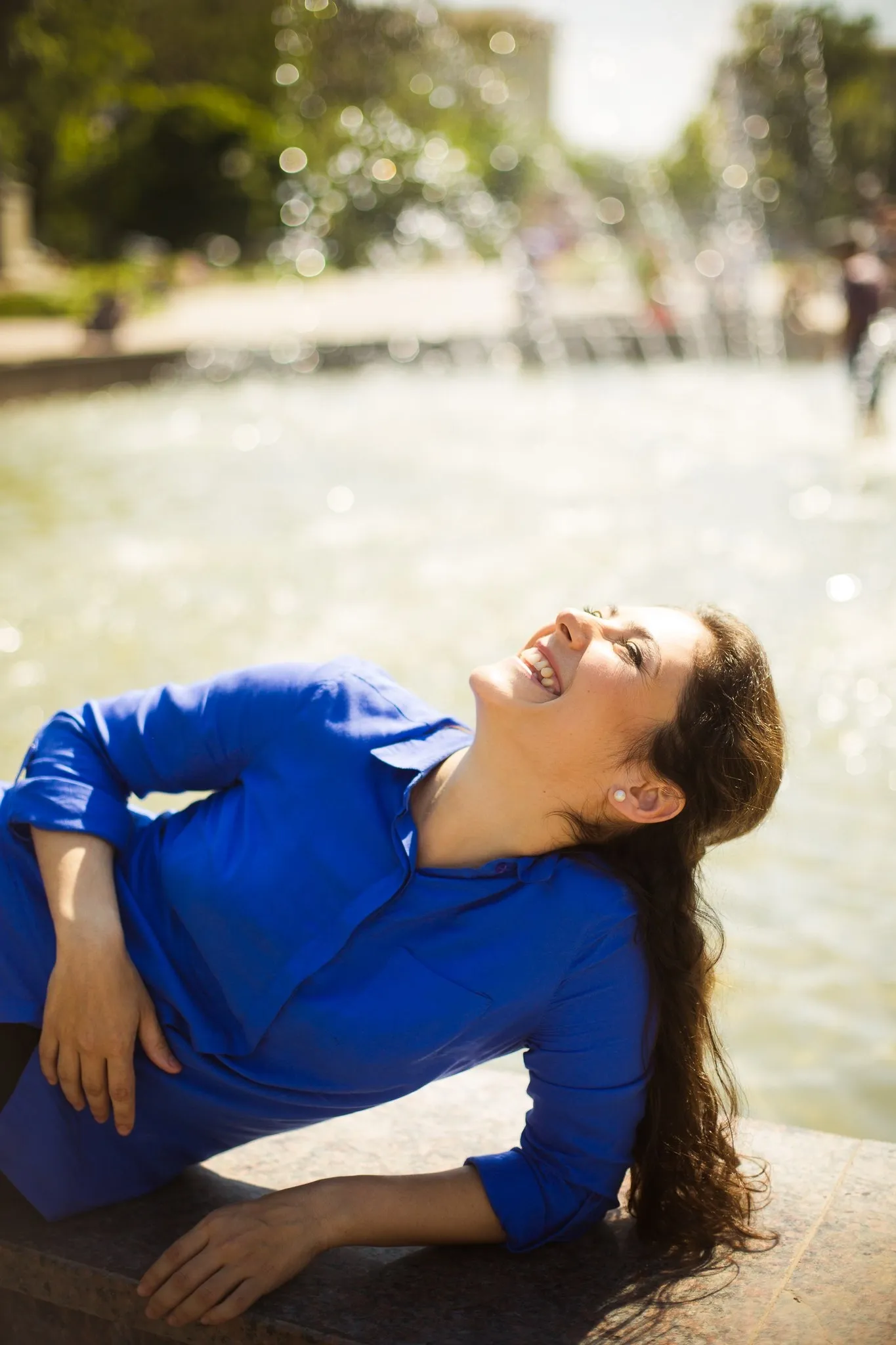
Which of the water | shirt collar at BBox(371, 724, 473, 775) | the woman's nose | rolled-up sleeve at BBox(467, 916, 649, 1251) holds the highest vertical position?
the woman's nose

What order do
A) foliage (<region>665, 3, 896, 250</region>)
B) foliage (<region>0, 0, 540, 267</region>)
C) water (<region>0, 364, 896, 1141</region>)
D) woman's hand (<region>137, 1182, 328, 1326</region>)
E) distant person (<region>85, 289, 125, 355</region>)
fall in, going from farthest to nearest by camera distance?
1. foliage (<region>665, 3, 896, 250</region>)
2. foliage (<region>0, 0, 540, 267</region>)
3. distant person (<region>85, 289, 125, 355</region>)
4. water (<region>0, 364, 896, 1141</region>)
5. woman's hand (<region>137, 1182, 328, 1326</region>)

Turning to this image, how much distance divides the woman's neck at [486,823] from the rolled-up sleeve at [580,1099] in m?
0.19

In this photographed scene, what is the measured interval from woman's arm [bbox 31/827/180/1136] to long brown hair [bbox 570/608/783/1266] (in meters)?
0.71

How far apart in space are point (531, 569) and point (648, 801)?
274 inches

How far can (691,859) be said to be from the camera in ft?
7.30

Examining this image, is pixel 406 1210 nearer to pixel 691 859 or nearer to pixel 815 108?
pixel 691 859

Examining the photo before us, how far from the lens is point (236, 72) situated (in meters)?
40.8

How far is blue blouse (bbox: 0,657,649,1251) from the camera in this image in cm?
208

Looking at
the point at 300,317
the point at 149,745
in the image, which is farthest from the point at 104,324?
the point at 149,745

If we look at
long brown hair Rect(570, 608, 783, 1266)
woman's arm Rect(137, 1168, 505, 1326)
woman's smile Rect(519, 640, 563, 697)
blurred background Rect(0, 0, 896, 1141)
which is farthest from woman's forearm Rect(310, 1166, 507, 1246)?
blurred background Rect(0, 0, 896, 1141)

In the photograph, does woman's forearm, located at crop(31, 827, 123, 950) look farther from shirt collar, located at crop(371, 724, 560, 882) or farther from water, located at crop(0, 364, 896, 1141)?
water, located at crop(0, 364, 896, 1141)

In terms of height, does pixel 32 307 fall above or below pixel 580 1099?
above

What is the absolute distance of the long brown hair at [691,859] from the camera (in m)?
2.14

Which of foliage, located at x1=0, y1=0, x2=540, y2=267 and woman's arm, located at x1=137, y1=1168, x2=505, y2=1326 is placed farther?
foliage, located at x1=0, y1=0, x2=540, y2=267
